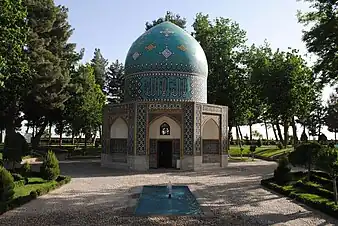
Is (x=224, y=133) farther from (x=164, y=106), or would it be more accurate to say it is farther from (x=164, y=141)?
(x=164, y=106)

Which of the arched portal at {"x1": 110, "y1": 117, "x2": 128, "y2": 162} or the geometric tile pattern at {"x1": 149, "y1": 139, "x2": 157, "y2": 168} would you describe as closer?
the geometric tile pattern at {"x1": 149, "y1": 139, "x2": 157, "y2": 168}

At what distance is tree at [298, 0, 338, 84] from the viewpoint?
58.6ft

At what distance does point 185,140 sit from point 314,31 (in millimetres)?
10548

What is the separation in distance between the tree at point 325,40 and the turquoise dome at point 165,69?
9.45 metres

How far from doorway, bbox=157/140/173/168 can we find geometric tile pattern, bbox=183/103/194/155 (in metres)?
1.82

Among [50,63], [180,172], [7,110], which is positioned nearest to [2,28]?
[50,63]

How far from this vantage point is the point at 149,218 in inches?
411

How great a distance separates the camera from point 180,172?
77.1 feet

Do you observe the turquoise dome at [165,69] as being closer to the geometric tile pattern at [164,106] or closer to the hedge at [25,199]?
the geometric tile pattern at [164,106]

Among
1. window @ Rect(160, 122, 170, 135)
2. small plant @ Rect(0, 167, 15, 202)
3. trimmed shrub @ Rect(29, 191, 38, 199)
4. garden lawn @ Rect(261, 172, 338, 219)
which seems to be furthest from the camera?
window @ Rect(160, 122, 170, 135)

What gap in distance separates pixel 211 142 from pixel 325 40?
1113 centimetres

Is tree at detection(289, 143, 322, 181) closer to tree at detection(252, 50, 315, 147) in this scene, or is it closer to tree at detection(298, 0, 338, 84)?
tree at detection(298, 0, 338, 84)

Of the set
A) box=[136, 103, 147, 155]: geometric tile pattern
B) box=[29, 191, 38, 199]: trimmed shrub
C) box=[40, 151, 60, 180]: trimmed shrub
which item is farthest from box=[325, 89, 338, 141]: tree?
box=[29, 191, 38, 199]: trimmed shrub

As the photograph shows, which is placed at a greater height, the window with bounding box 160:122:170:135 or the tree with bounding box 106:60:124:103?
the tree with bounding box 106:60:124:103
